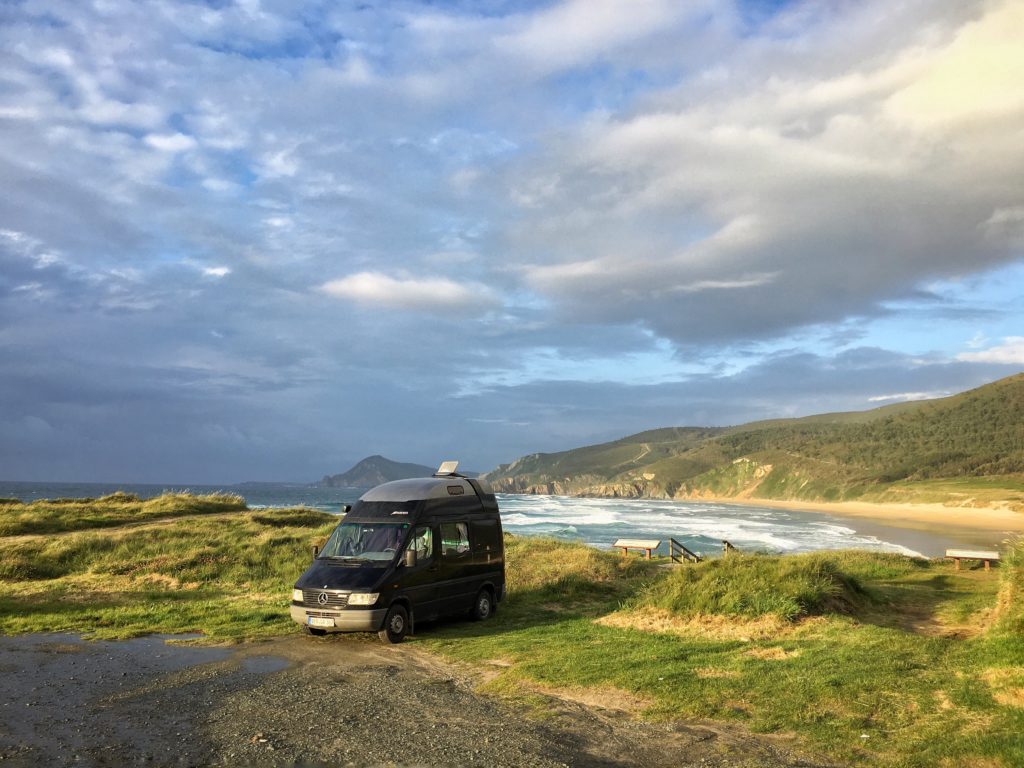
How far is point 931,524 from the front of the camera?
68.2m

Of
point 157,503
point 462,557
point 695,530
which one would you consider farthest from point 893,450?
point 462,557

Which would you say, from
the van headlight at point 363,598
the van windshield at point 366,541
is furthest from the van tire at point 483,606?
the van headlight at point 363,598

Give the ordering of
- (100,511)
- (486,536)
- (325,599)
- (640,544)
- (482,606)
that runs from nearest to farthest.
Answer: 1. (325,599)
2. (482,606)
3. (486,536)
4. (640,544)
5. (100,511)

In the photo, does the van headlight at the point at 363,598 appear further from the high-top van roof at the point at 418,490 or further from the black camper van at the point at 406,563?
the high-top van roof at the point at 418,490

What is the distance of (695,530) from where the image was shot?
6219 centimetres

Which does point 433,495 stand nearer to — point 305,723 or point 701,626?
point 701,626

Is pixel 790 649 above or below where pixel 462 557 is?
below

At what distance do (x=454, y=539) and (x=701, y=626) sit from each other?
4.66 metres

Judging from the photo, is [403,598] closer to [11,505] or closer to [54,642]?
[54,642]

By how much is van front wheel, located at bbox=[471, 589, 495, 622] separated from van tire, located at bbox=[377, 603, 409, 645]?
1912 mm

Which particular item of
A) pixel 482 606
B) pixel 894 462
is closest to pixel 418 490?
pixel 482 606

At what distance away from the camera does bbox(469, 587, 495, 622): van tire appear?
13883mm

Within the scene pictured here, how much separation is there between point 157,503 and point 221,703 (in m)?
31.3

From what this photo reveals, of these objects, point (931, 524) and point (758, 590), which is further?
point (931, 524)
